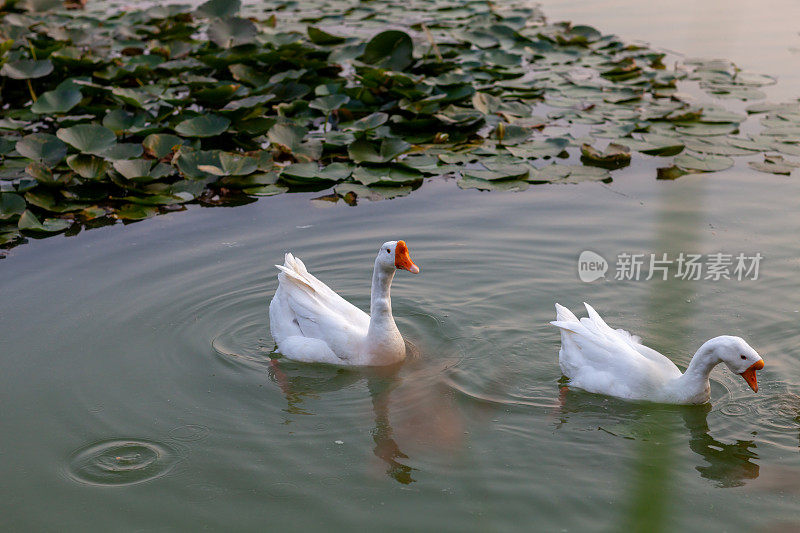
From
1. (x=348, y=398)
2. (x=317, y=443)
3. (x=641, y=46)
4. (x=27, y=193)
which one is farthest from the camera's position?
(x=641, y=46)

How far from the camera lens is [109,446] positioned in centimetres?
455

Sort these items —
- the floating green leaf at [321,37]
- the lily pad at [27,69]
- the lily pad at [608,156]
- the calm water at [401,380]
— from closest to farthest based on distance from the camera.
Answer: the calm water at [401,380] < the lily pad at [608,156] < the lily pad at [27,69] < the floating green leaf at [321,37]

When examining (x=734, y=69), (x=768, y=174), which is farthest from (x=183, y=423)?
(x=734, y=69)

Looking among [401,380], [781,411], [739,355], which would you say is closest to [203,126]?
[401,380]

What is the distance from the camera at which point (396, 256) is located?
5.07 meters

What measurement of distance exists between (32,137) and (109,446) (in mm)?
4795

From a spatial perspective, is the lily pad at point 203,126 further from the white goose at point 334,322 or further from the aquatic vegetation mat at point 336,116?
the white goose at point 334,322

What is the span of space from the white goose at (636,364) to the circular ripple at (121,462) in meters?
2.35

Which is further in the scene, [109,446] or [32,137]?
[32,137]

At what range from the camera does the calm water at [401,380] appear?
4.00 m

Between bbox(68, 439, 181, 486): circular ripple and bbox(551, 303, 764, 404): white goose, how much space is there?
7.72 feet

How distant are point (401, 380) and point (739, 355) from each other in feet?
6.50

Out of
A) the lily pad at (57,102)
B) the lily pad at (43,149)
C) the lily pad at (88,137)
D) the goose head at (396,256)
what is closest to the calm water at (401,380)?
the goose head at (396,256)

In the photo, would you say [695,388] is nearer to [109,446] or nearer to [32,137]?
[109,446]
